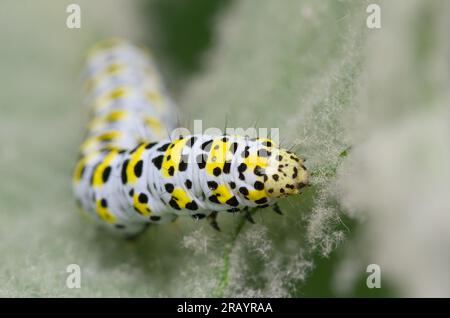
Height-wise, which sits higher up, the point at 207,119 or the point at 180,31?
the point at 180,31

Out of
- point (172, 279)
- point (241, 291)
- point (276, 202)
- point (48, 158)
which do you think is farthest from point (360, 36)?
point (48, 158)

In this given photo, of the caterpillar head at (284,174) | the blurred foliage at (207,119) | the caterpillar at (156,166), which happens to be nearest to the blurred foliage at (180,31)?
the blurred foliage at (207,119)

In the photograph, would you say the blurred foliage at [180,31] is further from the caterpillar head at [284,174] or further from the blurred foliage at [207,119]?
the caterpillar head at [284,174]

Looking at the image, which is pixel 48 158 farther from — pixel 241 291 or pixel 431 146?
pixel 431 146

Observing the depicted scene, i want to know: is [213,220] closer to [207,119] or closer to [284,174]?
[284,174]

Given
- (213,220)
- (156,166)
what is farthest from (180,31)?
(213,220)

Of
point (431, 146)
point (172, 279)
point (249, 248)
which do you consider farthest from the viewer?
point (431, 146)

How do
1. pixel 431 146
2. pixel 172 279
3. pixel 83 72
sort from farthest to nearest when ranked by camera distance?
1. pixel 83 72
2. pixel 431 146
3. pixel 172 279

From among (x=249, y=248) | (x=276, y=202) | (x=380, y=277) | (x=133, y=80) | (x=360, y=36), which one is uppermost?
(x=360, y=36)
